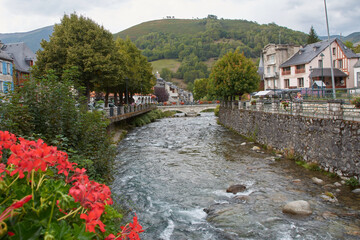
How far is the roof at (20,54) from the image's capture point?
46.1m

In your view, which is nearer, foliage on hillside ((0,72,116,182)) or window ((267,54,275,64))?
foliage on hillside ((0,72,116,182))

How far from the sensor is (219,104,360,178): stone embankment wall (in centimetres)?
1273

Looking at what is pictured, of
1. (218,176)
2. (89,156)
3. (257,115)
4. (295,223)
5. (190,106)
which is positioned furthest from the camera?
(190,106)

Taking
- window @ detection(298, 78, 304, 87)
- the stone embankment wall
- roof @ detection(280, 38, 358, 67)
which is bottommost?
the stone embankment wall

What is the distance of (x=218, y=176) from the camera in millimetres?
14953

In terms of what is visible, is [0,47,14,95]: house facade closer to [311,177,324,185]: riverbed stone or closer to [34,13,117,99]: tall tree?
[34,13,117,99]: tall tree

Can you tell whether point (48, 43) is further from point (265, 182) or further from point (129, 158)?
point (265, 182)

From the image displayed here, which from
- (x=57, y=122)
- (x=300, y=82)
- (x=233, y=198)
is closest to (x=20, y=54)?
(x=57, y=122)

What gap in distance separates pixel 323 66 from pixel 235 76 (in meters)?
16.8

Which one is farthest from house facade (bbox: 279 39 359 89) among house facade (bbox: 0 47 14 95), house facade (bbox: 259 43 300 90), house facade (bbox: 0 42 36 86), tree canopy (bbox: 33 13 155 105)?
house facade (bbox: 0 42 36 86)

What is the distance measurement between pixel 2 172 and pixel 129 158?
17.6 meters

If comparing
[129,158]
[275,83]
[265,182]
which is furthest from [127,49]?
[265,182]

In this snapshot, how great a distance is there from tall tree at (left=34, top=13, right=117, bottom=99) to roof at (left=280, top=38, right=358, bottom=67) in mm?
32724

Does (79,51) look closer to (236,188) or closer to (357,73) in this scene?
(236,188)
